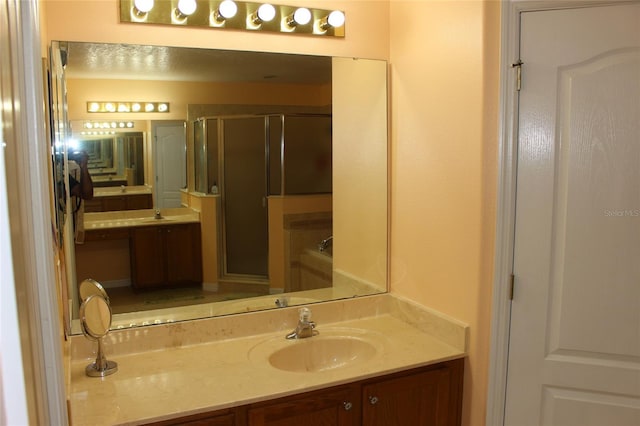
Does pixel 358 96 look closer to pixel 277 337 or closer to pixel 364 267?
pixel 364 267

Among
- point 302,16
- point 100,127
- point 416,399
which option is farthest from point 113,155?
point 416,399

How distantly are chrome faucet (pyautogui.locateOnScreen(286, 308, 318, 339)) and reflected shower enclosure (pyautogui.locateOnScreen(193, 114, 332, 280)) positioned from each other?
0.80 ft

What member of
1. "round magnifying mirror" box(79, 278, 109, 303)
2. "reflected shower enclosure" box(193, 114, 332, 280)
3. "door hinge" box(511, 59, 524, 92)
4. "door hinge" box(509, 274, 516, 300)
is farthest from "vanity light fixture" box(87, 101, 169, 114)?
"door hinge" box(509, 274, 516, 300)

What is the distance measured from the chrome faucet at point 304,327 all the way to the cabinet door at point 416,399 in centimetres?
38

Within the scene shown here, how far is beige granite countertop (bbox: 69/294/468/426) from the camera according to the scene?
1.50m

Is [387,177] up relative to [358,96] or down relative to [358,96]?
down

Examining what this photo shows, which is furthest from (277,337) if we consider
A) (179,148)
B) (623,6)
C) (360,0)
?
(623,6)

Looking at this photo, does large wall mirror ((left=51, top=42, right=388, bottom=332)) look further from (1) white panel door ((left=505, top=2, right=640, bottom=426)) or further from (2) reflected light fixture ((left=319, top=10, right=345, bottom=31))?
(1) white panel door ((left=505, top=2, right=640, bottom=426))

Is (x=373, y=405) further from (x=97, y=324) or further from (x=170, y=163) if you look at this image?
(x=170, y=163)

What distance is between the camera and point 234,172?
2.05 meters

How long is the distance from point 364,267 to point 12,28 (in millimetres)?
1737

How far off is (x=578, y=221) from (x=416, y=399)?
0.83 m

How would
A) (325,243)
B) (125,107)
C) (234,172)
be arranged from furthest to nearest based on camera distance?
(325,243), (234,172), (125,107)

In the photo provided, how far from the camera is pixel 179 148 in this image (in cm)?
194
